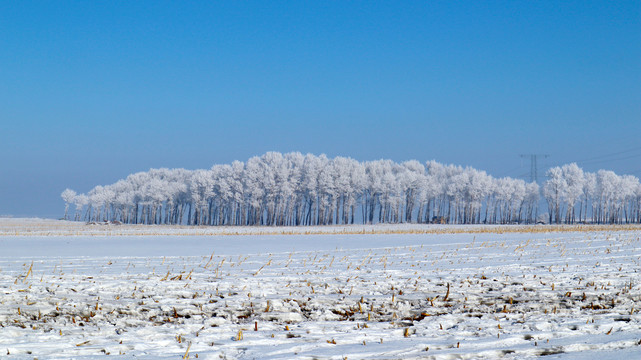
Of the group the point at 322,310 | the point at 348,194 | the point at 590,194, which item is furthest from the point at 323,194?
the point at 322,310

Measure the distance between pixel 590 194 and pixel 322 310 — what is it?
408 feet

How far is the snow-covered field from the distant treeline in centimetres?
8314

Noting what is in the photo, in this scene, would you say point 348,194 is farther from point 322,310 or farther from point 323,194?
point 322,310

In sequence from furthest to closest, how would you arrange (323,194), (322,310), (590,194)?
(590,194) → (323,194) → (322,310)

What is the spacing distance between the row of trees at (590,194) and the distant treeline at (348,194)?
0.21 m

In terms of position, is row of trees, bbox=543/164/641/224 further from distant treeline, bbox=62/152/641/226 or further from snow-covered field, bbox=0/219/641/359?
snow-covered field, bbox=0/219/641/359

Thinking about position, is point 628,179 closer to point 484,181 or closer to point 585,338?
point 484,181

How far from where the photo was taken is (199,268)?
14.5 m

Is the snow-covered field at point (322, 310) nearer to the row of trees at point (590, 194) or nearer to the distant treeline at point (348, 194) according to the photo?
the distant treeline at point (348, 194)

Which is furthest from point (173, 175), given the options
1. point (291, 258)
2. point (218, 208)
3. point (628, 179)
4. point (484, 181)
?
point (291, 258)

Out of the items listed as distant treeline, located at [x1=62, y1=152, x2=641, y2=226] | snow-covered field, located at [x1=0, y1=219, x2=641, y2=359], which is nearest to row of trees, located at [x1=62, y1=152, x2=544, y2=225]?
distant treeline, located at [x1=62, y1=152, x2=641, y2=226]

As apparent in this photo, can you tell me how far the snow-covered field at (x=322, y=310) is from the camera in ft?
20.2

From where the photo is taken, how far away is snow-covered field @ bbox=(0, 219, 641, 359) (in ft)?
20.2

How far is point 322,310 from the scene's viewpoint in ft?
29.1
